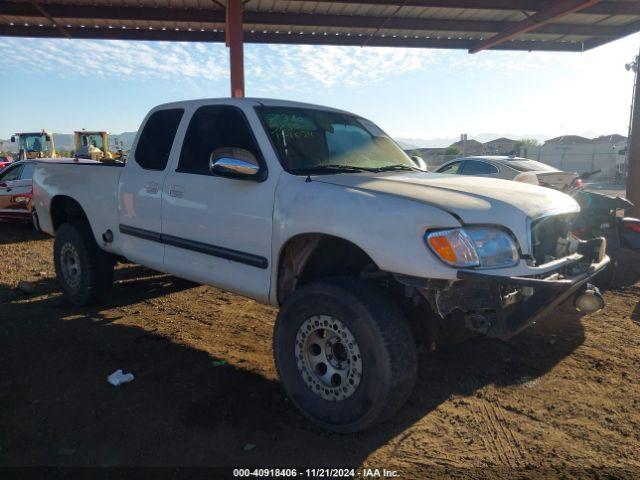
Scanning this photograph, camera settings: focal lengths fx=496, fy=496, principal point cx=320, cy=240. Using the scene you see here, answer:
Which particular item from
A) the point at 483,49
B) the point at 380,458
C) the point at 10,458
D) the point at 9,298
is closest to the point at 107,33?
the point at 9,298

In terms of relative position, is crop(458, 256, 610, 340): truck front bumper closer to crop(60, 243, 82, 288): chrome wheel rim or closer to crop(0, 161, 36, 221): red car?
crop(60, 243, 82, 288): chrome wheel rim

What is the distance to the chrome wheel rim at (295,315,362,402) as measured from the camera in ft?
9.26

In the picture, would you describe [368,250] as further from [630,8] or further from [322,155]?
[630,8]

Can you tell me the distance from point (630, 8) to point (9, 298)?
12.5 m

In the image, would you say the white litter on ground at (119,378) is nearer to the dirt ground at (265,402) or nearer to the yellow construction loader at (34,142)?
the dirt ground at (265,402)

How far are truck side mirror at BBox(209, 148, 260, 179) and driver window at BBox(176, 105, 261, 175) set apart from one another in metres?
0.24

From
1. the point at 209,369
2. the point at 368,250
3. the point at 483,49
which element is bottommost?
the point at 209,369

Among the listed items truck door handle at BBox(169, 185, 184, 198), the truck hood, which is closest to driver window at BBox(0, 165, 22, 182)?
truck door handle at BBox(169, 185, 184, 198)

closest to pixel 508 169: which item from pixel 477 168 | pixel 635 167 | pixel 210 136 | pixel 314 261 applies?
pixel 477 168

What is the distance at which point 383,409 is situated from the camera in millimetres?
2717

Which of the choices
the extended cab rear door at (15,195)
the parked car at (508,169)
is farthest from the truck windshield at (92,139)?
the parked car at (508,169)

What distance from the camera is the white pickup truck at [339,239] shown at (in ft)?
8.80

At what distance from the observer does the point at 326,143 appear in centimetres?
389

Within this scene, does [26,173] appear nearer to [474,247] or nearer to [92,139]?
[474,247]
